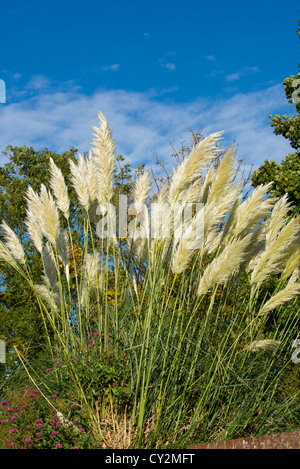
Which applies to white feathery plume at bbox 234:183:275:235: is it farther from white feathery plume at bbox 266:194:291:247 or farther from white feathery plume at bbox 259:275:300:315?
white feathery plume at bbox 259:275:300:315

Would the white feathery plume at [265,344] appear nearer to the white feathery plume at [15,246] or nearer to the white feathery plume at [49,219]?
the white feathery plume at [49,219]

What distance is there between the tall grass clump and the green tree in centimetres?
247

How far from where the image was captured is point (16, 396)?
3.39 metres

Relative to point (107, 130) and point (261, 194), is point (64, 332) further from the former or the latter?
point (261, 194)

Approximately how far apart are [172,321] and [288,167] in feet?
20.6

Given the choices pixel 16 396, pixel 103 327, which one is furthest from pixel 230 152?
pixel 16 396

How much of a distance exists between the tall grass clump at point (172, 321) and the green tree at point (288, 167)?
247cm

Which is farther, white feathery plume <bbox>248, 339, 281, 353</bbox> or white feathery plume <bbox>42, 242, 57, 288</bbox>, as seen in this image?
white feathery plume <bbox>42, 242, 57, 288</bbox>

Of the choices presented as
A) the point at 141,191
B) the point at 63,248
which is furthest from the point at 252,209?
the point at 63,248

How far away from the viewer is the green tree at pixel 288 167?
821 cm

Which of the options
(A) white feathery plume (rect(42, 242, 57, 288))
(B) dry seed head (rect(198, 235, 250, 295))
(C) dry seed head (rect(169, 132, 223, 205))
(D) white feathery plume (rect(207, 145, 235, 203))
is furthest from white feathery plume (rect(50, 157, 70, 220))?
(B) dry seed head (rect(198, 235, 250, 295))

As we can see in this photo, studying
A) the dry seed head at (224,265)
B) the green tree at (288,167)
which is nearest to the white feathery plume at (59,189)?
the dry seed head at (224,265)

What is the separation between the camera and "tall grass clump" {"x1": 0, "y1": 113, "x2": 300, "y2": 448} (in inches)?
125
